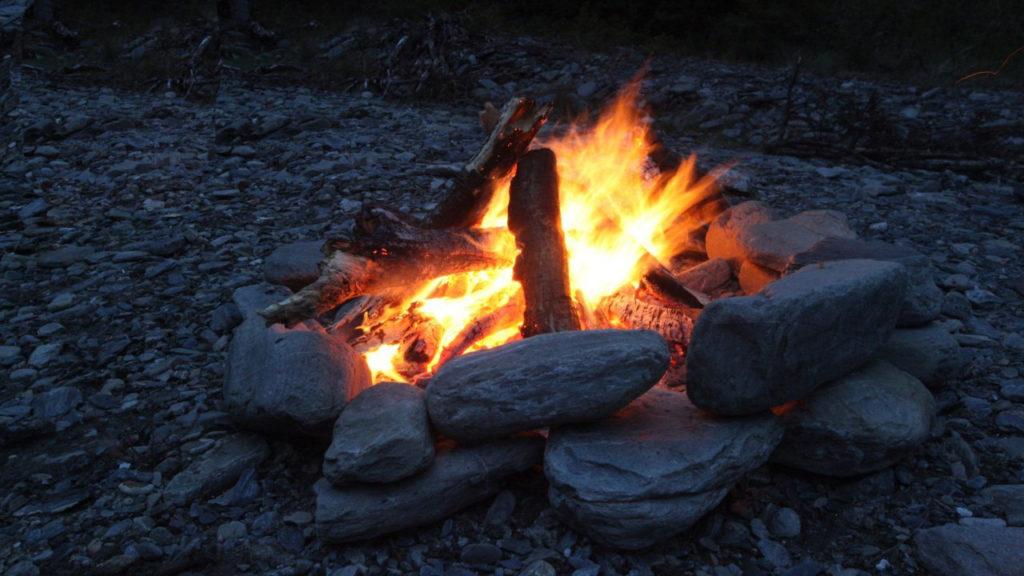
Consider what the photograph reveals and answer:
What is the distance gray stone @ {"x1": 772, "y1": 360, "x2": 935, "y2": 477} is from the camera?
118 inches

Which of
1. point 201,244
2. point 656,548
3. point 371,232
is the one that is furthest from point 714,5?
point 656,548

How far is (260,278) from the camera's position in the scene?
5180 mm

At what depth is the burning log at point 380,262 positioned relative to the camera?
134 inches

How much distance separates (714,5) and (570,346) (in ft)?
40.4

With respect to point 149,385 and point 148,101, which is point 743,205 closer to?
point 149,385

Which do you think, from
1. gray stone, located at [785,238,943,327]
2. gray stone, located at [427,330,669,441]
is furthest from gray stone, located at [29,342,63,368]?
gray stone, located at [785,238,943,327]

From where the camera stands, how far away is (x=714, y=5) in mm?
13484

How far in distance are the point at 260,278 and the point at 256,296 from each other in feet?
2.35

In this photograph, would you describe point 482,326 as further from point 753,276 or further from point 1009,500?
point 1009,500

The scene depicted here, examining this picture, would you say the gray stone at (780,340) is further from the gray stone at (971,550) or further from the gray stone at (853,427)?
the gray stone at (971,550)

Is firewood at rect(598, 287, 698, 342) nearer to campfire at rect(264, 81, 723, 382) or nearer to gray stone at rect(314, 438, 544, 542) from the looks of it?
campfire at rect(264, 81, 723, 382)

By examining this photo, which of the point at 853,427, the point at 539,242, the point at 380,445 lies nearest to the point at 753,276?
the point at 539,242

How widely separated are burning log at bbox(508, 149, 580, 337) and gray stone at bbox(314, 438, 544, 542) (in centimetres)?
87

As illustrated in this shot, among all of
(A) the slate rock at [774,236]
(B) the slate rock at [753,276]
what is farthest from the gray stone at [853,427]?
(B) the slate rock at [753,276]
